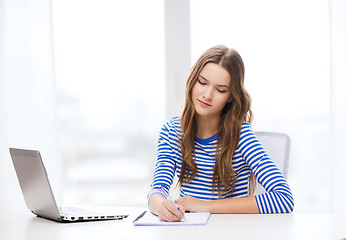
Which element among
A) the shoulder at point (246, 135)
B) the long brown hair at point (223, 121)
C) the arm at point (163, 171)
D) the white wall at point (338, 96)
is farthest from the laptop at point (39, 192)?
the white wall at point (338, 96)

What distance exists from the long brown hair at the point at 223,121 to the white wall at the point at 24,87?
1.59m

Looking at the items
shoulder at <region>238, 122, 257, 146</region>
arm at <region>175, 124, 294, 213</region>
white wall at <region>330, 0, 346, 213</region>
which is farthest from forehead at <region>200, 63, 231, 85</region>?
white wall at <region>330, 0, 346, 213</region>

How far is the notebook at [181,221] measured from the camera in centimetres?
140

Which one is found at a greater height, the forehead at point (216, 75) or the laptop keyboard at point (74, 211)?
the forehead at point (216, 75)

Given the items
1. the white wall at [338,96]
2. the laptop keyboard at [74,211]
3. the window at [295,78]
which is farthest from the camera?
the window at [295,78]

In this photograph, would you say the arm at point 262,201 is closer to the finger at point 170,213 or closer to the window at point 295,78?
the finger at point 170,213

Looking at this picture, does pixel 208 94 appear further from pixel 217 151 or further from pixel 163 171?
pixel 163 171

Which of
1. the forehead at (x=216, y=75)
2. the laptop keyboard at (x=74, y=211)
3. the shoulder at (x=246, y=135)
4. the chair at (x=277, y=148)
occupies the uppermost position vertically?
the forehead at (x=216, y=75)

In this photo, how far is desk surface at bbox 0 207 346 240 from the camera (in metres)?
1.27

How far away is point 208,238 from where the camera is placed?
48.6 inches

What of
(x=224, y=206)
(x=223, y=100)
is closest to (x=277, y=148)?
(x=223, y=100)

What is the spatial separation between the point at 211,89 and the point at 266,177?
354mm

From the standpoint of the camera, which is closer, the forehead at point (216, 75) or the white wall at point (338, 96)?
the forehead at point (216, 75)

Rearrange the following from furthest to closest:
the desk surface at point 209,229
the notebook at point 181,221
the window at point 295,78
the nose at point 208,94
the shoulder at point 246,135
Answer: the window at point 295,78, the shoulder at point 246,135, the nose at point 208,94, the notebook at point 181,221, the desk surface at point 209,229
